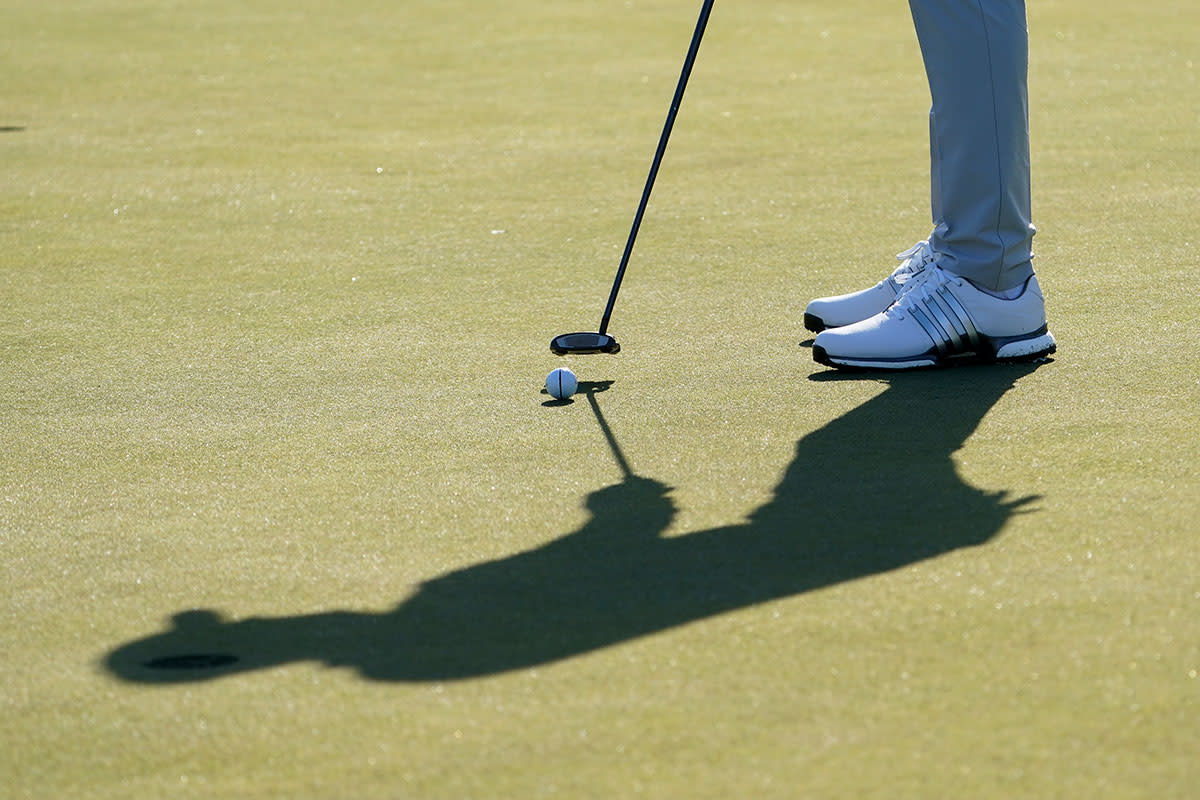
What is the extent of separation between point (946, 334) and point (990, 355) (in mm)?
100

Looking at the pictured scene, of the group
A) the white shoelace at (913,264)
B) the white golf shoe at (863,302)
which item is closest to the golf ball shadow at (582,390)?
the white golf shoe at (863,302)

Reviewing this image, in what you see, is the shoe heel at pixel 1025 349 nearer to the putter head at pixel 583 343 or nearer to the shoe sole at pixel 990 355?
the shoe sole at pixel 990 355

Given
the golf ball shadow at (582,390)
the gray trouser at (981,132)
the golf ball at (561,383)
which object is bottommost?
the golf ball shadow at (582,390)

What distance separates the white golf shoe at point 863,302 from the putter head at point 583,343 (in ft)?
1.50

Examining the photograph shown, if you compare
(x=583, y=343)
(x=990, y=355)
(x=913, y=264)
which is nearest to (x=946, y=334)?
(x=990, y=355)

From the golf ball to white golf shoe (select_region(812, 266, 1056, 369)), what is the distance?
485 millimetres

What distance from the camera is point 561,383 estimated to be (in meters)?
3.23

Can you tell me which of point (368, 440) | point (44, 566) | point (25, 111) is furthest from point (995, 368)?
point (25, 111)

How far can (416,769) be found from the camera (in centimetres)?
180

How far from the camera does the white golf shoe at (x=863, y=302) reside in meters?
3.66

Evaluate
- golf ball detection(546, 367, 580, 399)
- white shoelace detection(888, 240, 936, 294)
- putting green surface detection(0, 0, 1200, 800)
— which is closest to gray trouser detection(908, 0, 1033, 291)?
white shoelace detection(888, 240, 936, 294)

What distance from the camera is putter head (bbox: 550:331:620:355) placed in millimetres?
3455

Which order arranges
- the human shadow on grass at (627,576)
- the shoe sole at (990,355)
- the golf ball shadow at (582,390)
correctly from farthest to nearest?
the shoe sole at (990,355) → the golf ball shadow at (582,390) → the human shadow on grass at (627,576)

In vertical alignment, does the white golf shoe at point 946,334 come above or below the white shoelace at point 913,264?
below
